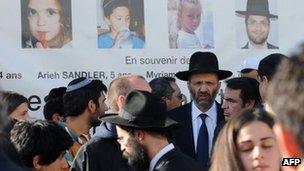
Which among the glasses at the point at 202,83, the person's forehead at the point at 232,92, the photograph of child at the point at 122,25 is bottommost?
the person's forehead at the point at 232,92

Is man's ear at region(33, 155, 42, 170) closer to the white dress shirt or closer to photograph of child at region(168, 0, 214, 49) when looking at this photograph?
the white dress shirt

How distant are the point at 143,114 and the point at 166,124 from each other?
0.15 meters

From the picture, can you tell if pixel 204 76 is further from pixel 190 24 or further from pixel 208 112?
pixel 190 24

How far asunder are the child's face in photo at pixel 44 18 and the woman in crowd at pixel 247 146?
A: 3.04m

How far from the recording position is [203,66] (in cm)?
562

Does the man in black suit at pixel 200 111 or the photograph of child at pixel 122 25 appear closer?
the man in black suit at pixel 200 111

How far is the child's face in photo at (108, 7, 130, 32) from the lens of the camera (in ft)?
19.6

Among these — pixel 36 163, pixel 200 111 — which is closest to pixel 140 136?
pixel 36 163

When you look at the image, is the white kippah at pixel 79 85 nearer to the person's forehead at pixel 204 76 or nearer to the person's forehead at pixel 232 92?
the person's forehead at pixel 204 76

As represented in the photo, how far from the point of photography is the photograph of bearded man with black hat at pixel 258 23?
20.9ft

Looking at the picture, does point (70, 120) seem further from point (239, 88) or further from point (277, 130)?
point (277, 130)

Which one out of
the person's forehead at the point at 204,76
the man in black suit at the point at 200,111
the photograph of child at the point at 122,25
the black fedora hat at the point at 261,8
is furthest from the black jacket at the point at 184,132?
the black fedora hat at the point at 261,8

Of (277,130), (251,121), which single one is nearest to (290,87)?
(277,130)

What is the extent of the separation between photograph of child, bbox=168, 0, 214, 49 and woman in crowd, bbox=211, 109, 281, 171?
3.14m
